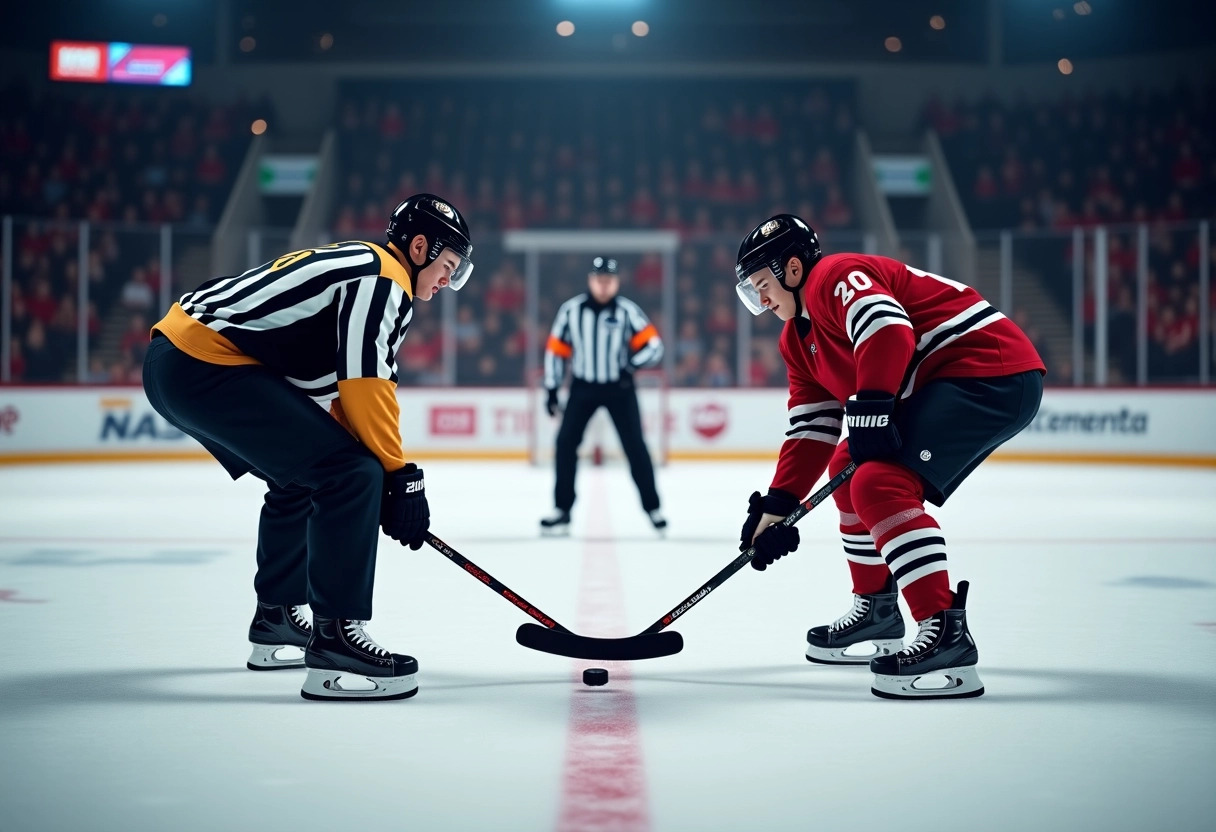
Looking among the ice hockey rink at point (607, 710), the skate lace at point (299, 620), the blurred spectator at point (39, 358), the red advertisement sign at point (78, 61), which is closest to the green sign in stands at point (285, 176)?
the red advertisement sign at point (78, 61)

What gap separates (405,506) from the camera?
2820 millimetres

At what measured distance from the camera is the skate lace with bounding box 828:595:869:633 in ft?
10.9

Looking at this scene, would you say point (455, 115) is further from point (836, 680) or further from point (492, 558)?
point (836, 680)

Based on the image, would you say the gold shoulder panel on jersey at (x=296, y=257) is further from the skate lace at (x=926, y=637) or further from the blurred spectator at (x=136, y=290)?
the blurred spectator at (x=136, y=290)

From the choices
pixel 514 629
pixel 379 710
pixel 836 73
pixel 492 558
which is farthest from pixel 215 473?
pixel 836 73

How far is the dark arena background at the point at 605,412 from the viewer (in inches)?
89.5

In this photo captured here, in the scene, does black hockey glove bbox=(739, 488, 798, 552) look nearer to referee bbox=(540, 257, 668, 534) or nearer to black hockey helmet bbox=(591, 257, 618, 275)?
referee bbox=(540, 257, 668, 534)

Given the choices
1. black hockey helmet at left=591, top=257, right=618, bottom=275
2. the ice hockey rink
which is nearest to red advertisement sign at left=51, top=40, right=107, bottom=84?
black hockey helmet at left=591, top=257, right=618, bottom=275

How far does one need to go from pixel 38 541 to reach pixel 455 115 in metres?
14.6

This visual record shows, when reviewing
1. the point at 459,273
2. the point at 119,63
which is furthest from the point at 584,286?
the point at 459,273

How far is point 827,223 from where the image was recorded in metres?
18.2

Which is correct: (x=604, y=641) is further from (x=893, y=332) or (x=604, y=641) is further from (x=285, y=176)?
(x=285, y=176)

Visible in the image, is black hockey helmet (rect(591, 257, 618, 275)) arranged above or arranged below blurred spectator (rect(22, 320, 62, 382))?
above

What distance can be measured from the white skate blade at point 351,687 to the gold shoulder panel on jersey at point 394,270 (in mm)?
835
